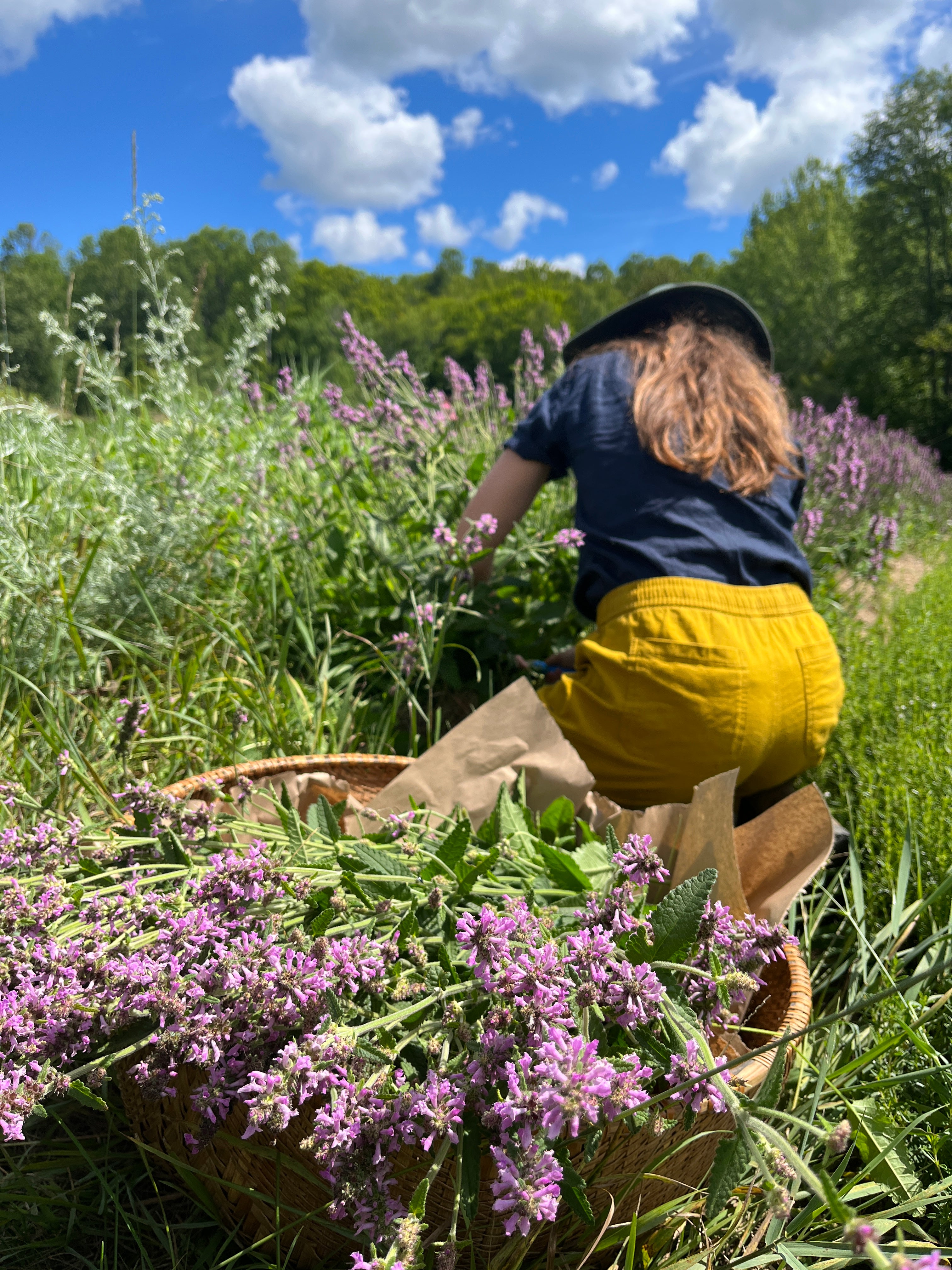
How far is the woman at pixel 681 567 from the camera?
1689 millimetres

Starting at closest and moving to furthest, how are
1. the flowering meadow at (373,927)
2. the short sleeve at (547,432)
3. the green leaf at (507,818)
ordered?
the flowering meadow at (373,927) < the green leaf at (507,818) < the short sleeve at (547,432)

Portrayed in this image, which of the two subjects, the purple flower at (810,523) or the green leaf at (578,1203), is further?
the purple flower at (810,523)

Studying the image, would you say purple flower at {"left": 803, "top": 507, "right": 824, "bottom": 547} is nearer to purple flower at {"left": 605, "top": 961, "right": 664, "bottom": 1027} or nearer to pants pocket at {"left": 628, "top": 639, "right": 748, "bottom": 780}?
pants pocket at {"left": 628, "top": 639, "right": 748, "bottom": 780}

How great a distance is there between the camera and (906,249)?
19609 millimetres

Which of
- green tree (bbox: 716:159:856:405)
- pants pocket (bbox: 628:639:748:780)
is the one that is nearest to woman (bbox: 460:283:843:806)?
pants pocket (bbox: 628:639:748:780)

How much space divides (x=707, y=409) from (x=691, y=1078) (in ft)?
5.00

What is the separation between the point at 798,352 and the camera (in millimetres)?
27312

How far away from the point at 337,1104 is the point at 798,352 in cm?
3052

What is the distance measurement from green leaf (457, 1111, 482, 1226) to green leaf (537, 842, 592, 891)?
1.11 feet

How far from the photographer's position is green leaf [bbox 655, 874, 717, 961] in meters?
0.78

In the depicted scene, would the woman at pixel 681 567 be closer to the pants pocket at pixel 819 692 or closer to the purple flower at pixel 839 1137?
the pants pocket at pixel 819 692

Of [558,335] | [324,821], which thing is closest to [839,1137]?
[324,821]

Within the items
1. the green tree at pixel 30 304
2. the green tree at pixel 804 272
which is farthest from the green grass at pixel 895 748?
the green tree at pixel 804 272

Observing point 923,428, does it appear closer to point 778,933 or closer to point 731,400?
point 731,400
